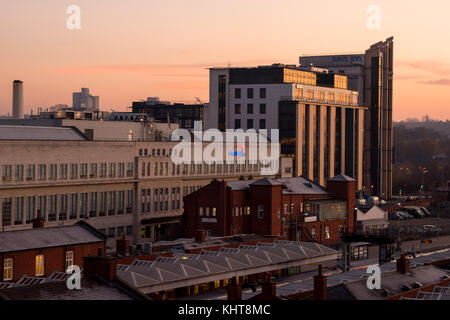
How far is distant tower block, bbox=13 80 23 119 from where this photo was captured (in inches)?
4815

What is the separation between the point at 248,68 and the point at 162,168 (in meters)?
55.4

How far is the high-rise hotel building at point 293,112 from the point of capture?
6580 inches

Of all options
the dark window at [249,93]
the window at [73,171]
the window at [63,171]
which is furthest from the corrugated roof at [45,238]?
the dark window at [249,93]

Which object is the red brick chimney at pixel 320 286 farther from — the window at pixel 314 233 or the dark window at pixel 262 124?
the dark window at pixel 262 124

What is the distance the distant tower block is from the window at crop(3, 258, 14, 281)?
190ft

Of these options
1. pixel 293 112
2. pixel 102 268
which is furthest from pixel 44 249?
pixel 293 112

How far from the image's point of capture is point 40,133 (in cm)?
10844

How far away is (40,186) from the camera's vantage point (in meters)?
100

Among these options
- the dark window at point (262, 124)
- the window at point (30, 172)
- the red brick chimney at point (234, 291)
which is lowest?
the red brick chimney at point (234, 291)

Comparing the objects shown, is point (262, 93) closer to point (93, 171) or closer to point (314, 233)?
point (314, 233)

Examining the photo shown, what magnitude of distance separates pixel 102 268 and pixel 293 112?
390ft

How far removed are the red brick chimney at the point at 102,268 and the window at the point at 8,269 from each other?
1940 centimetres

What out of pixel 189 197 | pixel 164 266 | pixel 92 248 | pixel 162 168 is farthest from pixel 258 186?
pixel 164 266
